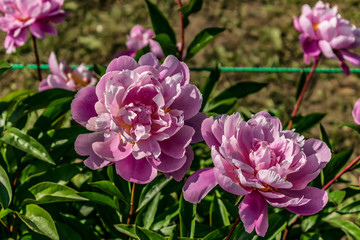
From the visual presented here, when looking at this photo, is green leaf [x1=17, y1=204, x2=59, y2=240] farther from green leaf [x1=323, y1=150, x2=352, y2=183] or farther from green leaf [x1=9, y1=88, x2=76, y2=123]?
green leaf [x1=323, y1=150, x2=352, y2=183]

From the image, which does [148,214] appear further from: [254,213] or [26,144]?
[254,213]

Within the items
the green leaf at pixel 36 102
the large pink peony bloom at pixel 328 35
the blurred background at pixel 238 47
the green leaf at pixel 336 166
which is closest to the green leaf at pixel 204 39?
the large pink peony bloom at pixel 328 35

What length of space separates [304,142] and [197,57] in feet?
7.21

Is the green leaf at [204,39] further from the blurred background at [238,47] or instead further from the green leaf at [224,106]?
the blurred background at [238,47]

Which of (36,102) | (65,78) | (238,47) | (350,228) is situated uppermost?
(36,102)

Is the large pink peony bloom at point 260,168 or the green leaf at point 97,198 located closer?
the large pink peony bloom at point 260,168

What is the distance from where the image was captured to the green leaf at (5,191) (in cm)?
93

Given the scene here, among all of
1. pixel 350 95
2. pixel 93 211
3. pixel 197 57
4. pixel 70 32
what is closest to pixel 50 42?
pixel 70 32

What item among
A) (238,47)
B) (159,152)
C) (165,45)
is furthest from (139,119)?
(238,47)

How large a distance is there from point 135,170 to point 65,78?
833mm

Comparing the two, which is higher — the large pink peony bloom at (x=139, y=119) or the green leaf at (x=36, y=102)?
the large pink peony bloom at (x=139, y=119)

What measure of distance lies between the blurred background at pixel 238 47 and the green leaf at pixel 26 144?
64.1 inches

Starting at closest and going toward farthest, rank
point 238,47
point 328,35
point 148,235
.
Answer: point 148,235, point 328,35, point 238,47

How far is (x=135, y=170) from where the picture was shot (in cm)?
75
